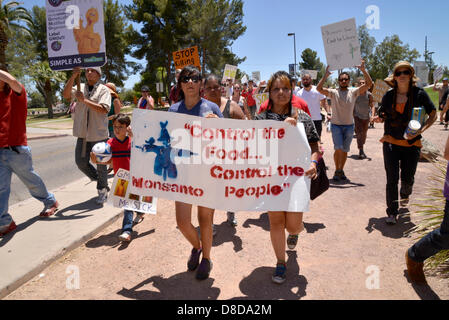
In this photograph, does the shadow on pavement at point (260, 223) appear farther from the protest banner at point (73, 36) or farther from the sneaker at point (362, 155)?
the sneaker at point (362, 155)

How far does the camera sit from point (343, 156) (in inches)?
247

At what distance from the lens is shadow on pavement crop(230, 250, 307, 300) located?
2709 millimetres

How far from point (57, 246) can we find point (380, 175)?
617cm

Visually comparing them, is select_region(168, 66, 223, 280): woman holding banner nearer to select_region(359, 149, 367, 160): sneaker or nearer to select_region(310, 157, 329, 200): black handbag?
select_region(310, 157, 329, 200): black handbag

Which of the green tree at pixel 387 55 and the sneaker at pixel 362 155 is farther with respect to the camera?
the green tree at pixel 387 55

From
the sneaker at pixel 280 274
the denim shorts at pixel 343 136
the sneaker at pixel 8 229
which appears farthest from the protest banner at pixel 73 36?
the denim shorts at pixel 343 136

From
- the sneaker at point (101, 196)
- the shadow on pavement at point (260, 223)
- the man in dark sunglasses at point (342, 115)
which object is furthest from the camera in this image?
the man in dark sunglasses at point (342, 115)

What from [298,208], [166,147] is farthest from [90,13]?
[298,208]

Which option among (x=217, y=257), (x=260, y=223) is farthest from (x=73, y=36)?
(x=260, y=223)

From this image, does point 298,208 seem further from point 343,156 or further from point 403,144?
point 343,156

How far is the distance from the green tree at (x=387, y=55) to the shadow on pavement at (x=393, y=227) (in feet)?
118

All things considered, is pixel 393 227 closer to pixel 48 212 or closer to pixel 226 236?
pixel 226 236

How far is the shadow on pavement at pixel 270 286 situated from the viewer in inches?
107

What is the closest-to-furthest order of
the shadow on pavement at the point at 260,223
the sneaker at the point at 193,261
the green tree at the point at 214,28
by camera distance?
the sneaker at the point at 193,261 → the shadow on pavement at the point at 260,223 → the green tree at the point at 214,28
